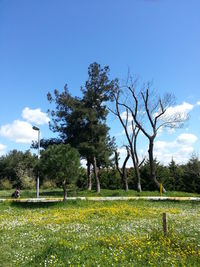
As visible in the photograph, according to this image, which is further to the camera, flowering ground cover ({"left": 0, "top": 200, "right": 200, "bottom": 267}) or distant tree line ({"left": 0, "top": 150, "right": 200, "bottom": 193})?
distant tree line ({"left": 0, "top": 150, "right": 200, "bottom": 193})

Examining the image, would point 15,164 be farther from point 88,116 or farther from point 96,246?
point 96,246

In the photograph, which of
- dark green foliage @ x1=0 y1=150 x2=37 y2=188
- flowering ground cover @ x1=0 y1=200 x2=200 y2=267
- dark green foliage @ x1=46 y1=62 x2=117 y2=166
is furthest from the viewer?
dark green foliage @ x1=0 y1=150 x2=37 y2=188

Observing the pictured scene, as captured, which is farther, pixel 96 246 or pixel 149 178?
pixel 149 178

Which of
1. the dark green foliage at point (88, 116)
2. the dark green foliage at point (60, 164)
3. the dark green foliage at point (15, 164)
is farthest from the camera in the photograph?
the dark green foliage at point (15, 164)

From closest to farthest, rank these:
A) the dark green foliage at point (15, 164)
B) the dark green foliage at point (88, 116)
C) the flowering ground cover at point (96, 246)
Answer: the flowering ground cover at point (96, 246)
the dark green foliage at point (88, 116)
the dark green foliage at point (15, 164)

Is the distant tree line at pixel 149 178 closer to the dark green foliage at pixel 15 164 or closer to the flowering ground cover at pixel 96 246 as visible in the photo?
the dark green foliage at pixel 15 164

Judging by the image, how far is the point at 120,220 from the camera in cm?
1081

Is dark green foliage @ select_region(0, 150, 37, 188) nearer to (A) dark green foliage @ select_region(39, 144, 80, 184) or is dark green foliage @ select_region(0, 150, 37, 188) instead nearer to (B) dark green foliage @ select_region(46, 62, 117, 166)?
(B) dark green foliage @ select_region(46, 62, 117, 166)

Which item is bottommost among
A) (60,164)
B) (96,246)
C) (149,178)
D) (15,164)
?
(96,246)

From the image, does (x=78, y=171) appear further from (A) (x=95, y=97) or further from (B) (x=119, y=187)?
(B) (x=119, y=187)

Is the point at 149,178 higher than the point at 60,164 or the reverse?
the reverse

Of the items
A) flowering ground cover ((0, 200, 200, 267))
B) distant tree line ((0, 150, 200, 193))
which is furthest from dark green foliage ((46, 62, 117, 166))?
flowering ground cover ((0, 200, 200, 267))

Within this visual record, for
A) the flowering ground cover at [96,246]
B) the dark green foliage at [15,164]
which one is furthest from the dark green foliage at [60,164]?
the dark green foliage at [15,164]

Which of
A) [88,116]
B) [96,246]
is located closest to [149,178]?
[88,116]
